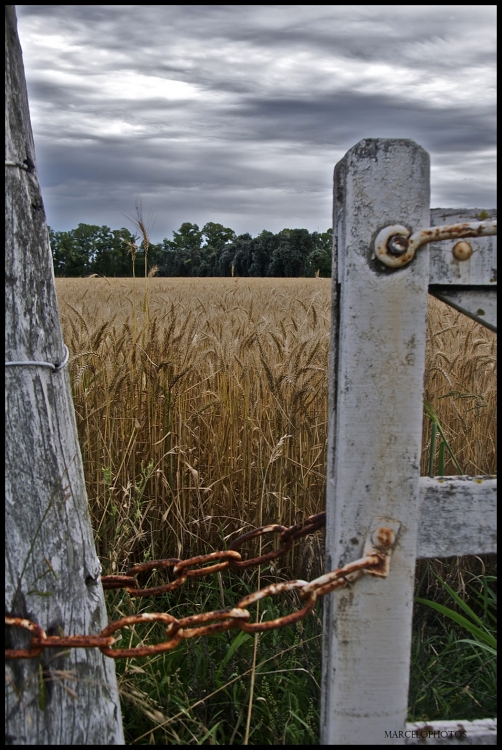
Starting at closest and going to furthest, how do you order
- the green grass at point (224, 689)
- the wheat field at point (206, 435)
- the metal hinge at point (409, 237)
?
the metal hinge at point (409, 237), the green grass at point (224, 689), the wheat field at point (206, 435)

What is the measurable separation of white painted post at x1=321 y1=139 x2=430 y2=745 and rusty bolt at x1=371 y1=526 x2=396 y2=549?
0.7 inches

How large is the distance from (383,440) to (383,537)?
6.8 inches

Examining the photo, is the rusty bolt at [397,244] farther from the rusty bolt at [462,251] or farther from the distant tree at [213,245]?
the distant tree at [213,245]

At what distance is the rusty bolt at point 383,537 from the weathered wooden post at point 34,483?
1.81 ft

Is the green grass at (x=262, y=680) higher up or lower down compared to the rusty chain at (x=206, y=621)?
lower down

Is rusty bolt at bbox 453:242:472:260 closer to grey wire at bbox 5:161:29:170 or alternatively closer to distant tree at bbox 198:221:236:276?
grey wire at bbox 5:161:29:170

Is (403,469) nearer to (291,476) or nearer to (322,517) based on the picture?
(322,517)

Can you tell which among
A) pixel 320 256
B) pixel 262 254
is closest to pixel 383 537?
pixel 320 256

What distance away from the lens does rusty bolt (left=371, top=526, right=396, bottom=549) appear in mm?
1062

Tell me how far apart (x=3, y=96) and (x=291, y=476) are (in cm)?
196

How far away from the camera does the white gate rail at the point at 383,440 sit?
101 centimetres

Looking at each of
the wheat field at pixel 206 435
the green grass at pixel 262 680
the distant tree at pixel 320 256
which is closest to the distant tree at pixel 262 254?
the distant tree at pixel 320 256

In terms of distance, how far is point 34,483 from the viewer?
3.50 feet

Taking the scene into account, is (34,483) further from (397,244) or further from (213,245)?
(213,245)
